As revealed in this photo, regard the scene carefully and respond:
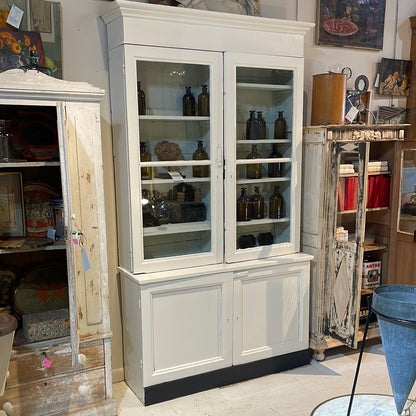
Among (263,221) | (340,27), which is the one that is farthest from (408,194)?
(340,27)

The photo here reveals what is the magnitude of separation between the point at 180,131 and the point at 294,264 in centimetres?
117

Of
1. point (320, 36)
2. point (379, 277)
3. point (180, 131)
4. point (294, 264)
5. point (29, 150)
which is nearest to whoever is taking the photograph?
point (29, 150)

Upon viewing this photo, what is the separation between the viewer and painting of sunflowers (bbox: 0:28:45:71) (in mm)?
2369

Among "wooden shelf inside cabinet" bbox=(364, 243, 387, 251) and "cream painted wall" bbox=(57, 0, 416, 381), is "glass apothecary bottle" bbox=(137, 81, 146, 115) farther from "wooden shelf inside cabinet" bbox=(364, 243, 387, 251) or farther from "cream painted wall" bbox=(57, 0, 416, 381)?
"wooden shelf inside cabinet" bbox=(364, 243, 387, 251)

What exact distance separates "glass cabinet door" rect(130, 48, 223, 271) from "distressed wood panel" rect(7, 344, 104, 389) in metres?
0.55

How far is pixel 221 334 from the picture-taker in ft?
9.41

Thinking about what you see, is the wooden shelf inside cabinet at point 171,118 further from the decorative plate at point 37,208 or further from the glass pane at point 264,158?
the decorative plate at point 37,208

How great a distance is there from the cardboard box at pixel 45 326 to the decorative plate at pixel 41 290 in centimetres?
6

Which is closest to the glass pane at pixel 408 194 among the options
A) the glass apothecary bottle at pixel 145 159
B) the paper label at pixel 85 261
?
the glass apothecary bottle at pixel 145 159

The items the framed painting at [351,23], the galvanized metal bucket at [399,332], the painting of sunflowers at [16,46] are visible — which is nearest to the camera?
the galvanized metal bucket at [399,332]

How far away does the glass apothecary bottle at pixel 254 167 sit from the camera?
300 centimetres

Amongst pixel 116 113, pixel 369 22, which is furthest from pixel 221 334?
pixel 369 22

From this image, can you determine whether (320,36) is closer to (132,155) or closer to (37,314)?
(132,155)

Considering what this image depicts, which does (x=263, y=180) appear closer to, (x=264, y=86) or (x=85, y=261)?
(x=264, y=86)
